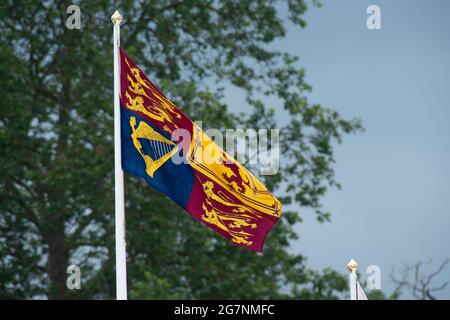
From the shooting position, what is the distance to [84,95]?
24.8m

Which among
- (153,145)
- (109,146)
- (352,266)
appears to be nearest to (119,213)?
(153,145)

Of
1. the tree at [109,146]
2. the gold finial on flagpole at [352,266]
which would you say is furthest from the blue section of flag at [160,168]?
the tree at [109,146]

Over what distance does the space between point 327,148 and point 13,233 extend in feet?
19.9

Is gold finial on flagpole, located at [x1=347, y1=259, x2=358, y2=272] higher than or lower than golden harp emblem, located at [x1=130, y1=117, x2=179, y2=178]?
lower

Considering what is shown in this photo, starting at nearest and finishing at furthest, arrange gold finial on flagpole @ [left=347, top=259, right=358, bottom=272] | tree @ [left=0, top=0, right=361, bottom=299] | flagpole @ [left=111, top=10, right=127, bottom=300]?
flagpole @ [left=111, top=10, right=127, bottom=300]
gold finial on flagpole @ [left=347, top=259, right=358, bottom=272]
tree @ [left=0, top=0, right=361, bottom=299]

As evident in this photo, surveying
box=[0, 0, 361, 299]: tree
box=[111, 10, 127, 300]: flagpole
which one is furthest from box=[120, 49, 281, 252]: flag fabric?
box=[0, 0, 361, 299]: tree

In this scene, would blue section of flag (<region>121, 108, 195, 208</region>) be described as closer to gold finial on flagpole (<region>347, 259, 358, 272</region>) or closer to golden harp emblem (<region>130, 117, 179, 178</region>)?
golden harp emblem (<region>130, 117, 179, 178</region>)

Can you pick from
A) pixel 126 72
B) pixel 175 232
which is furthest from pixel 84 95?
pixel 126 72

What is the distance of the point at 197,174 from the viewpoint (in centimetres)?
1094

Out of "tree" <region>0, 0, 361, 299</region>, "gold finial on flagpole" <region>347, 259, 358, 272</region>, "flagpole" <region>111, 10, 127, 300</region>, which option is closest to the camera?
"flagpole" <region>111, 10, 127, 300</region>

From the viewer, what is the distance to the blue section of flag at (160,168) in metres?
10.8

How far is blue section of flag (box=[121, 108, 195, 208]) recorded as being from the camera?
1081 centimetres

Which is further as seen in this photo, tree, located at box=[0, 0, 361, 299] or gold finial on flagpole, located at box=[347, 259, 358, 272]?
tree, located at box=[0, 0, 361, 299]

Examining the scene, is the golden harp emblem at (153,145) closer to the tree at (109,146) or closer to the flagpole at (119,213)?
the flagpole at (119,213)
